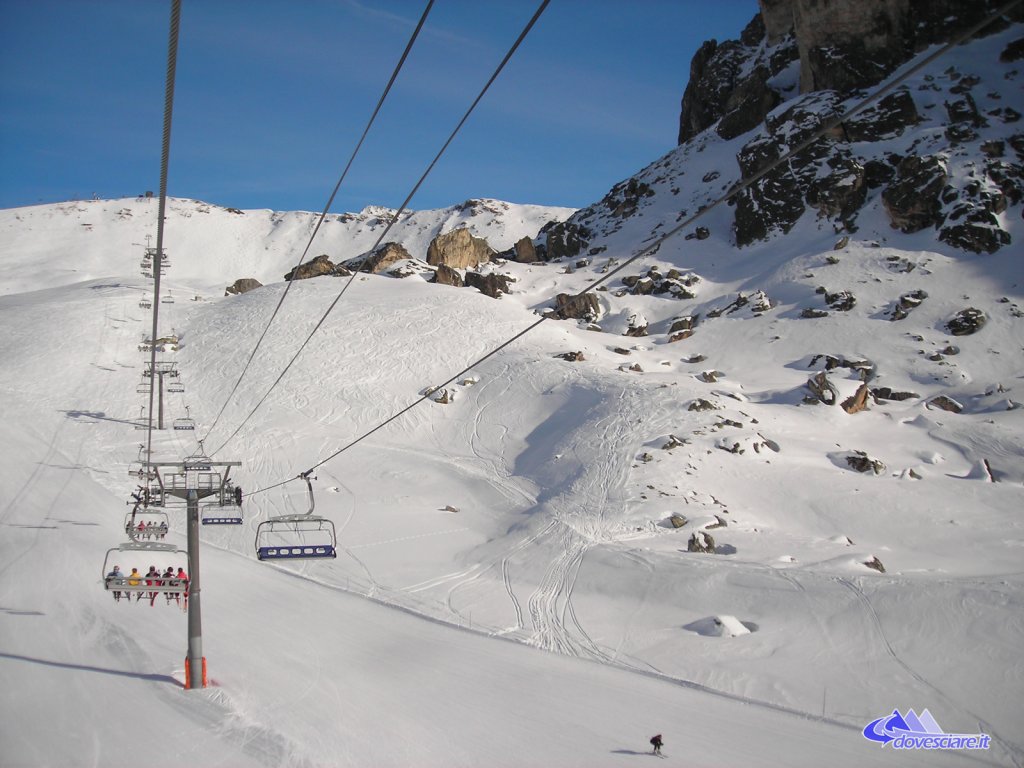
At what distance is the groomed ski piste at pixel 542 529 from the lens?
16312mm

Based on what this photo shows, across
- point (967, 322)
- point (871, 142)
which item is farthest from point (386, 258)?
point (967, 322)

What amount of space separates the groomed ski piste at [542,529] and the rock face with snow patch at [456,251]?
961 cm

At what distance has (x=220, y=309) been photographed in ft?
215

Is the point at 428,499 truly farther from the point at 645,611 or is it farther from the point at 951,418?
the point at 951,418

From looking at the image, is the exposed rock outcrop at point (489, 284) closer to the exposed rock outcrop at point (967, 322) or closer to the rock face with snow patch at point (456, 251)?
the rock face with snow patch at point (456, 251)

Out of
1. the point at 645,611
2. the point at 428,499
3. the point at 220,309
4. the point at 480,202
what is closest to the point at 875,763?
the point at 645,611

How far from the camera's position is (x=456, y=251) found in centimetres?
8312

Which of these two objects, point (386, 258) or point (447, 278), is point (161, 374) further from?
point (386, 258)

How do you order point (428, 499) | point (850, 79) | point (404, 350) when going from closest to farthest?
point (428, 499) → point (404, 350) → point (850, 79)

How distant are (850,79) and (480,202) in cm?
11185

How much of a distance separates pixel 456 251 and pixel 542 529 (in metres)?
55.3

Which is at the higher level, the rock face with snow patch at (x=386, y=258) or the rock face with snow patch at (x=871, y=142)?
the rock face with snow patch at (x=871, y=142)

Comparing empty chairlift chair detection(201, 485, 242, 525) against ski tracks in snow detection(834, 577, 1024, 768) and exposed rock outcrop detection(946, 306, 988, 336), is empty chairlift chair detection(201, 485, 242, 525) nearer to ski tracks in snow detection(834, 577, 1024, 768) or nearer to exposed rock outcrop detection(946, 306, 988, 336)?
ski tracks in snow detection(834, 577, 1024, 768)

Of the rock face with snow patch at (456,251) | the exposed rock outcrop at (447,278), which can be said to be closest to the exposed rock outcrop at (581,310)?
the exposed rock outcrop at (447,278)
